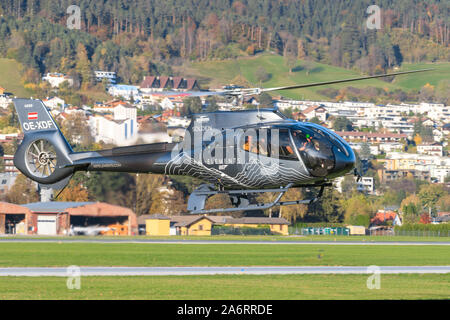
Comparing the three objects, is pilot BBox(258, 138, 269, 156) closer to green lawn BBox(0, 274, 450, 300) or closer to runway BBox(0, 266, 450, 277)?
green lawn BBox(0, 274, 450, 300)

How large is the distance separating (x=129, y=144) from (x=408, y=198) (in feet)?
503

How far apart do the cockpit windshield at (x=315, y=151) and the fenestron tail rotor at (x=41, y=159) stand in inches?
366

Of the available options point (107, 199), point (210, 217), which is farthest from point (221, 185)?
point (210, 217)

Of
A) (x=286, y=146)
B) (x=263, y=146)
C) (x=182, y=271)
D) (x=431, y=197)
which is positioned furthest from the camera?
(x=431, y=197)

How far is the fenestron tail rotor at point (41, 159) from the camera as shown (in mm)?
32469

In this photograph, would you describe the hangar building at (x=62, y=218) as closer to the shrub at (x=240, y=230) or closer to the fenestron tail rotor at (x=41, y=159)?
the fenestron tail rotor at (x=41, y=159)

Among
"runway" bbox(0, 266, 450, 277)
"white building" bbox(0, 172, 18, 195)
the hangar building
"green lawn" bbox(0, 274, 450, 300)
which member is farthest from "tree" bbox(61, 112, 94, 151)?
"green lawn" bbox(0, 274, 450, 300)

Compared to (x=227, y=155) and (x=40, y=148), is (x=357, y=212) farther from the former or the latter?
(x=227, y=155)

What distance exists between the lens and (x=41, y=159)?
107 feet

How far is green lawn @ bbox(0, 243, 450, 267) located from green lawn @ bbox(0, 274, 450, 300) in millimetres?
9771

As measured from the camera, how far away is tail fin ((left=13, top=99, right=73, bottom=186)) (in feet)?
106

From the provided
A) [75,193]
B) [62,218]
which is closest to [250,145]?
[75,193]

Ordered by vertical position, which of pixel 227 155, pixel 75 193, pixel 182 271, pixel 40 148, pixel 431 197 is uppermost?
pixel 431 197

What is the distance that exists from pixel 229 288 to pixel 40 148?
8.64 m
